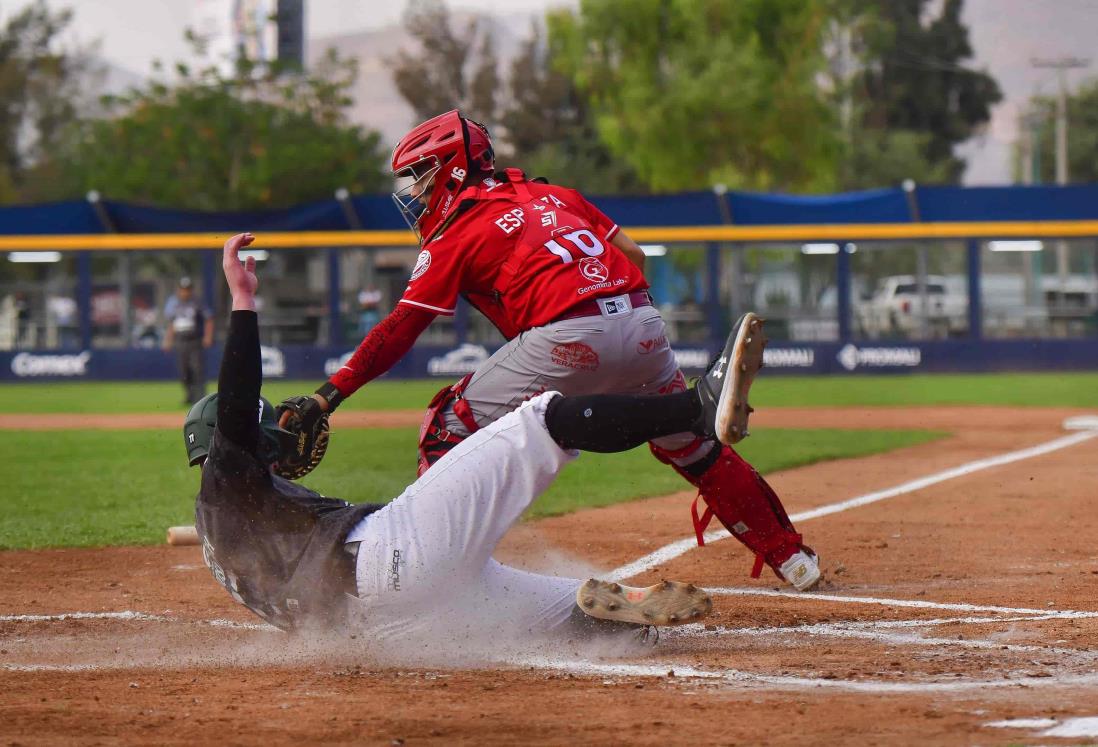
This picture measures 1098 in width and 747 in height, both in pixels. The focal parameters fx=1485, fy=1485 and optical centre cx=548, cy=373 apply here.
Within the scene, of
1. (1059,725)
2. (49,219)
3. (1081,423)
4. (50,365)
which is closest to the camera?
(1059,725)

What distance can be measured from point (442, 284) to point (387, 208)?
2335cm

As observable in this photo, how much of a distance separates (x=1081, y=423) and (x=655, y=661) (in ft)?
38.5

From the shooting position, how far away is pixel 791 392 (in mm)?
22828

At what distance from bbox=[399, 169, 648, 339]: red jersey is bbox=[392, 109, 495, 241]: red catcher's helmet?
0.14 m

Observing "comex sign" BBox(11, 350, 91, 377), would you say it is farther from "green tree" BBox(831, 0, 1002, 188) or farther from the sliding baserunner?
"green tree" BBox(831, 0, 1002, 188)

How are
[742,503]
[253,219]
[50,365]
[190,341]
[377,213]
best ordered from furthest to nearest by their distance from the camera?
[253,219]
[377,213]
[50,365]
[190,341]
[742,503]

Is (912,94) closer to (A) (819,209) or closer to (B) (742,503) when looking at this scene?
(A) (819,209)

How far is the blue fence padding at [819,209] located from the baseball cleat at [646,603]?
931 inches

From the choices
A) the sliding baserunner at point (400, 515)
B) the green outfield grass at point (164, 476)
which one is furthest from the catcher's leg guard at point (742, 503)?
the green outfield grass at point (164, 476)

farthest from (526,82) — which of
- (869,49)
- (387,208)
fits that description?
(387,208)

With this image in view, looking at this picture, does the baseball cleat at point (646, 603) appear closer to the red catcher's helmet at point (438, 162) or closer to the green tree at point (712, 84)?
the red catcher's helmet at point (438, 162)

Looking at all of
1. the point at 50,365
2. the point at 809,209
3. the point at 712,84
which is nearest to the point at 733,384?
the point at 809,209

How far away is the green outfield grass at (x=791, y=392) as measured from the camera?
2048cm

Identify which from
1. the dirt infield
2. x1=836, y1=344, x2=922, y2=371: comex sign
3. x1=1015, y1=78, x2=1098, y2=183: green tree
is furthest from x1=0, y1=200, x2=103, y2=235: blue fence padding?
x1=1015, y1=78, x2=1098, y2=183: green tree
